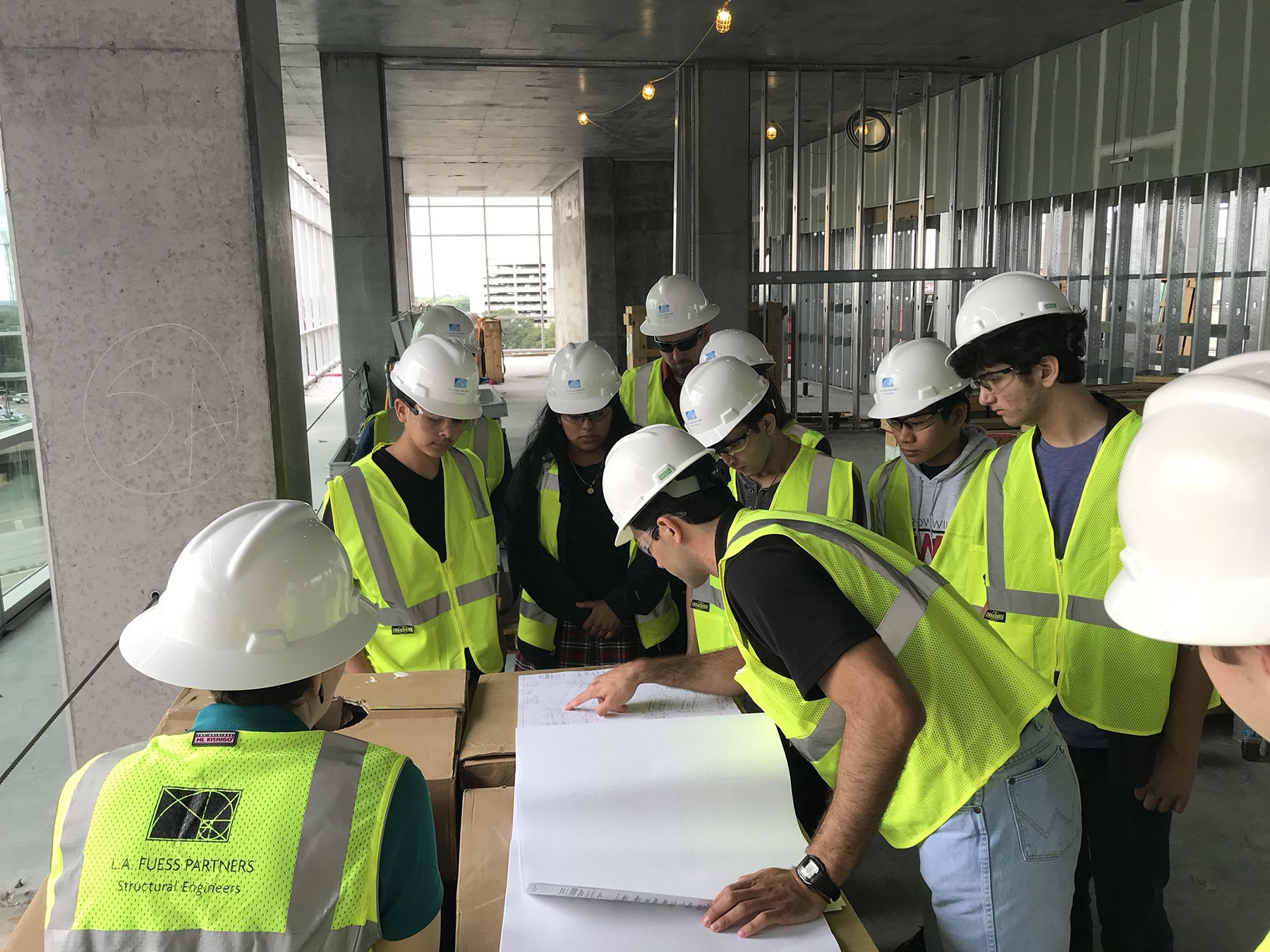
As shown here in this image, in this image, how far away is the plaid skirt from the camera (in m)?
3.60

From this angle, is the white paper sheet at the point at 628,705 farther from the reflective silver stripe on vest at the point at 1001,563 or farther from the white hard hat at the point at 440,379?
the white hard hat at the point at 440,379

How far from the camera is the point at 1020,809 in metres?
1.80

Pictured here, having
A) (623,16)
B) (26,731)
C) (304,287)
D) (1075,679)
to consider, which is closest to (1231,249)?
(623,16)

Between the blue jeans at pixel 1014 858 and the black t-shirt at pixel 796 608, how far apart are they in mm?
430

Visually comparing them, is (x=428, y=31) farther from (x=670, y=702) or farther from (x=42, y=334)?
(x=670, y=702)

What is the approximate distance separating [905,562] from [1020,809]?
535 mm

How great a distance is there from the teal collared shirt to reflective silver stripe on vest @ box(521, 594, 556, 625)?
204 centimetres

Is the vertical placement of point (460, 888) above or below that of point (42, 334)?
below

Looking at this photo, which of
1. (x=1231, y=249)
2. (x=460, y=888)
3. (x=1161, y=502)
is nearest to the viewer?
(x=1161, y=502)

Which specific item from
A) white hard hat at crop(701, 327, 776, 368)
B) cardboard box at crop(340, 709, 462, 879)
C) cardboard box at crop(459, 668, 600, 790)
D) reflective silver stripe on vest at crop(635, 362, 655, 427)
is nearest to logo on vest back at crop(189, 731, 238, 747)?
cardboard box at crop(340, 709, 462, 879)

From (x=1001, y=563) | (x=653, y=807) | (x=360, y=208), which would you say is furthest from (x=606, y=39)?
(x=653, y=807)

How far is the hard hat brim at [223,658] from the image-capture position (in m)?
1.52

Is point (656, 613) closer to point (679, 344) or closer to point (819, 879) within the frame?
point (819, 879)

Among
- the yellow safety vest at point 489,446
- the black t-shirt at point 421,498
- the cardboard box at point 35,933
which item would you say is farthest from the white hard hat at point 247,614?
the yellow safety vest at point 489,446
